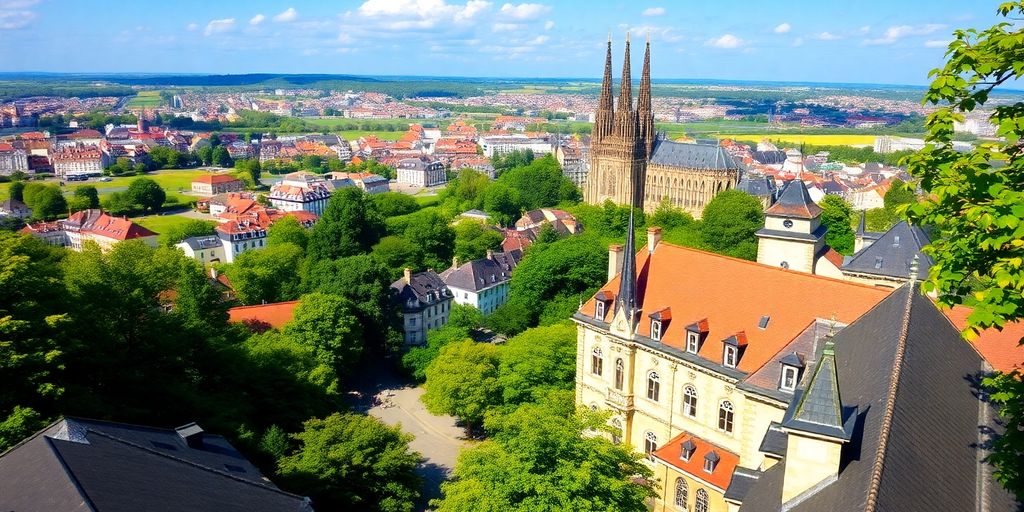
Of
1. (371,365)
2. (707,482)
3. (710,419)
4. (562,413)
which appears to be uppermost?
(562,413)

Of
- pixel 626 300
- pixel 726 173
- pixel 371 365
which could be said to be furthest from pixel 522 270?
pixel 726 173

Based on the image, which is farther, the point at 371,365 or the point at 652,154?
the point at 652,154

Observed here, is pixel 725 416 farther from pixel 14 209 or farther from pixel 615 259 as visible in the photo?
pixel 14 209

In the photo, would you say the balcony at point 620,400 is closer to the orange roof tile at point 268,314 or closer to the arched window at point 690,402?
the arched window at point 690,402

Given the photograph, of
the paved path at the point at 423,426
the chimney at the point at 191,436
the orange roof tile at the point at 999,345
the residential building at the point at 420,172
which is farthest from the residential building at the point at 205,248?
the residential building at the point at 420,172

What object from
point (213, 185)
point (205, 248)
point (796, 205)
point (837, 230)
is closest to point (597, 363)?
point (796, 205)

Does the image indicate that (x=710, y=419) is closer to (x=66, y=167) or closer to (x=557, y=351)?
(x=557, y=351)
